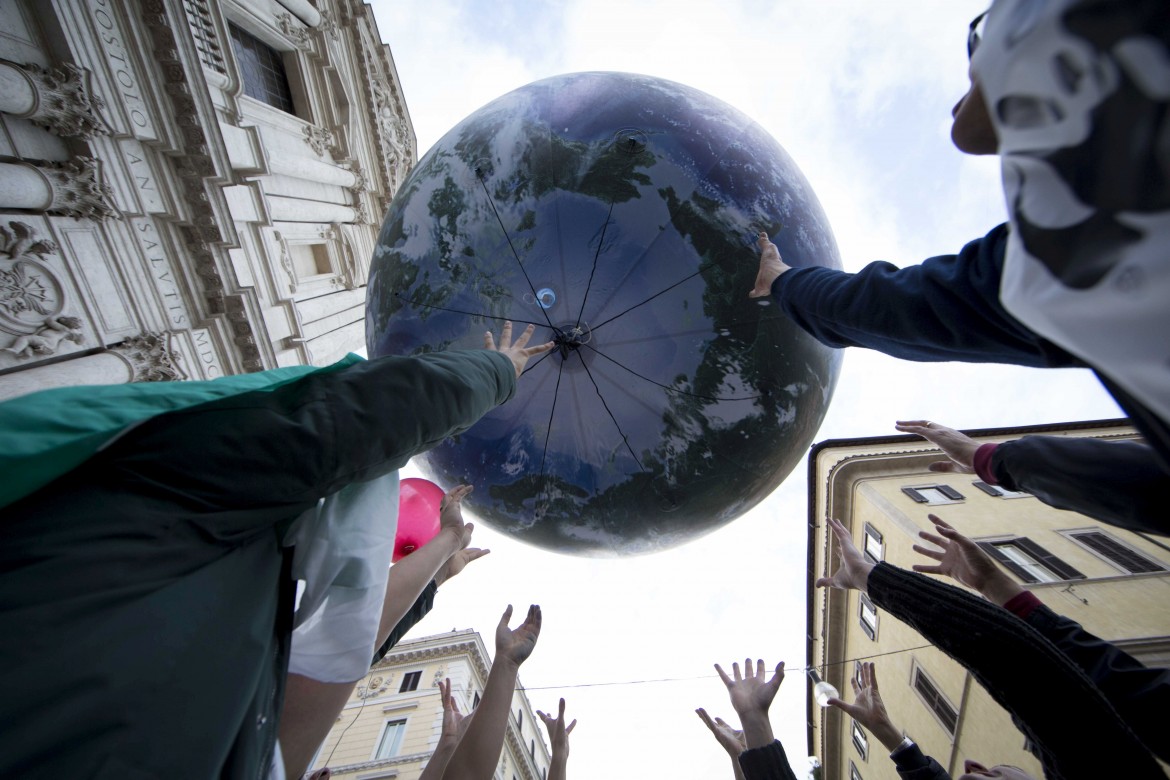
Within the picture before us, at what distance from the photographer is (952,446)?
11.6 ft

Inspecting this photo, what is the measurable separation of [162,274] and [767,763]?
10065 millimetres

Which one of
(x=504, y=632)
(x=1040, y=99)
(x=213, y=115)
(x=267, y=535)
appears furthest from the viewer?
(x=213, y=115)

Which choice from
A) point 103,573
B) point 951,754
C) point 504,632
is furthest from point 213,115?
point 951,754

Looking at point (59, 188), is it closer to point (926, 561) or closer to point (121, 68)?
point (121, 68)

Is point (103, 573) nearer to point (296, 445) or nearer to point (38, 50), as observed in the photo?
point (296, 445)

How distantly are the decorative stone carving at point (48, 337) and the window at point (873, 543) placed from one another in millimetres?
14815

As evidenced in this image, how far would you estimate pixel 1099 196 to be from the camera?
0.89 meters

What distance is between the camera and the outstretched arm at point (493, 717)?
297cm

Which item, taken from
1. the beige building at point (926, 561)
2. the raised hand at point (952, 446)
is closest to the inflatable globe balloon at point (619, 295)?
the raised hand at point (952, 446)

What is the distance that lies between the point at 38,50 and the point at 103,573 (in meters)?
8.66

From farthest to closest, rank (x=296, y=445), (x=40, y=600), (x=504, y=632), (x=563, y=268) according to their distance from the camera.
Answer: (x=504, y=632), (x=563, y=268), (x=296, y=445), (x=40, y=600)

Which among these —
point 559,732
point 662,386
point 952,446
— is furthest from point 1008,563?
point 662,386

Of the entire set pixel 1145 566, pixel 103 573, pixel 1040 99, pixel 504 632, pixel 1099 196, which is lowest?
pixel 1145 566

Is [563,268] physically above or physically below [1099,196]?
below
